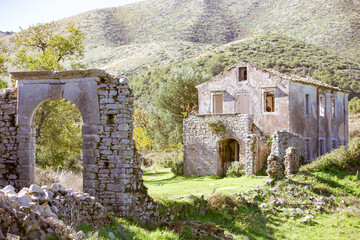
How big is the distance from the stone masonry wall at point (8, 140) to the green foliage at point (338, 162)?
1309 centimetres

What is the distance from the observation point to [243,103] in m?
27.8

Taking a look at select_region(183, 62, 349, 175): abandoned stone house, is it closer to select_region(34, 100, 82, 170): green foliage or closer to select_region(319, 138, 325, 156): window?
select_region(319, 138, 325, 156): window

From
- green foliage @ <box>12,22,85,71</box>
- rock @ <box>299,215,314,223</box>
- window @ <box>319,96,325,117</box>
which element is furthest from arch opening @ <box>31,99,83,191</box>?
window @ <box>319,96,325,117</box>

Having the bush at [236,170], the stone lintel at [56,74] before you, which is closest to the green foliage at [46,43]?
the bush at [236,170]

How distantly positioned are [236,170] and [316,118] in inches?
350

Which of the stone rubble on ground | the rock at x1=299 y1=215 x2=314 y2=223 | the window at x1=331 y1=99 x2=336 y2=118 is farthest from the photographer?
the window at x1=331 y1=99 x2=336 y2=118

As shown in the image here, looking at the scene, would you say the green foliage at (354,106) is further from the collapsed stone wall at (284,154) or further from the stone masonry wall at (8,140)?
the stone masonry wall at (8,140)

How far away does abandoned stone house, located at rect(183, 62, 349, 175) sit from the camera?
77.2 ft

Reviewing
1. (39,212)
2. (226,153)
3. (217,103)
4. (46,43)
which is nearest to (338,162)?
(226,153)

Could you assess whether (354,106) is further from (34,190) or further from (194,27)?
(34,190)

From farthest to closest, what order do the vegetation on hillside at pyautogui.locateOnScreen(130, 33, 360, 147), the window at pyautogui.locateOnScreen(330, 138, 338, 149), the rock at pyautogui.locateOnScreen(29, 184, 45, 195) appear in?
Result: the vegetation on hillside at pyautogui.locateOnScreen(130, 33, 360, 147), the window at pyautogui.locateOnScreen(330, 138, 338, 149), the rock at pyautogui.locateOnScreen(29, 184, 45, 195)

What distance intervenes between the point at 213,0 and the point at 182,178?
214ft

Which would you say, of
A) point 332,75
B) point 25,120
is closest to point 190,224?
point 25,120

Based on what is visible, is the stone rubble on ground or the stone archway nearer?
the stone rubble on ground
